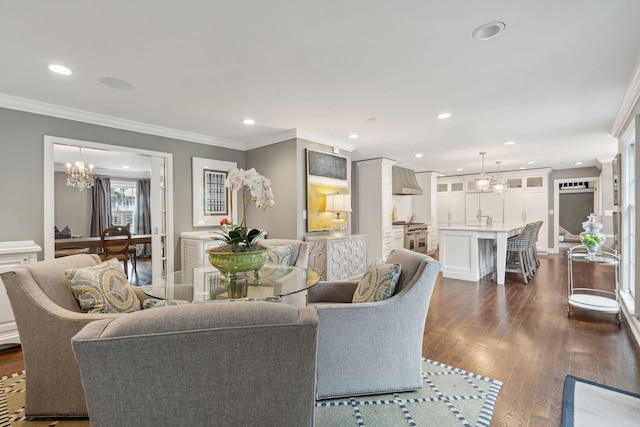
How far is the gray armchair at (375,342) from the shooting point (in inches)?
71.4

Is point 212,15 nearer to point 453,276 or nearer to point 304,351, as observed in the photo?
point 304,351

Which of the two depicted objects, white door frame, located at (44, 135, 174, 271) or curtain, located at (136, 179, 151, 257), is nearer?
white door frame, located at (44, 135, 174, 271)

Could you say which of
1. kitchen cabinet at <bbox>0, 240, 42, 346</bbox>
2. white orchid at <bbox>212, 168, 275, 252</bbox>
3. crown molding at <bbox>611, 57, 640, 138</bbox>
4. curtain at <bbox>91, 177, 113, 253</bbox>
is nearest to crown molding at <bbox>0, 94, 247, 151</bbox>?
kitchen cabinet at <bbox>0, 240, 42, 346</bbox>

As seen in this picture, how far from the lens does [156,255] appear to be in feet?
13.8

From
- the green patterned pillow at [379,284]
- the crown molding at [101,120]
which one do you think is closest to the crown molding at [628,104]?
the green patterned pillow at [379,284]

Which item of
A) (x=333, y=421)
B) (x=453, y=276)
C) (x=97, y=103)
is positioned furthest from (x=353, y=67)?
(x=453, y=276)

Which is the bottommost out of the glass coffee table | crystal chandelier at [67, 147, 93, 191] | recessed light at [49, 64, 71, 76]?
the glass coffee table

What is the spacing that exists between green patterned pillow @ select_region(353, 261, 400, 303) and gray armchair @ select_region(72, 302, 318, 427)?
1.11 meters

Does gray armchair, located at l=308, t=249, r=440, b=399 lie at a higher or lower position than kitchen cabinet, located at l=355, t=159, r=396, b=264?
lower

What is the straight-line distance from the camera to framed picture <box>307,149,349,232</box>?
15.0 ft

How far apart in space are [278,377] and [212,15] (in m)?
1.98

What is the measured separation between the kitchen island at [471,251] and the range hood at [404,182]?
2.65m

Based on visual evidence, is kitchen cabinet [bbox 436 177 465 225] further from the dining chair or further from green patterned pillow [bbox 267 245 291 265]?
the dining chair

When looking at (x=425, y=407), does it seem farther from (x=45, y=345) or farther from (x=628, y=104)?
(x=628, y=104)
